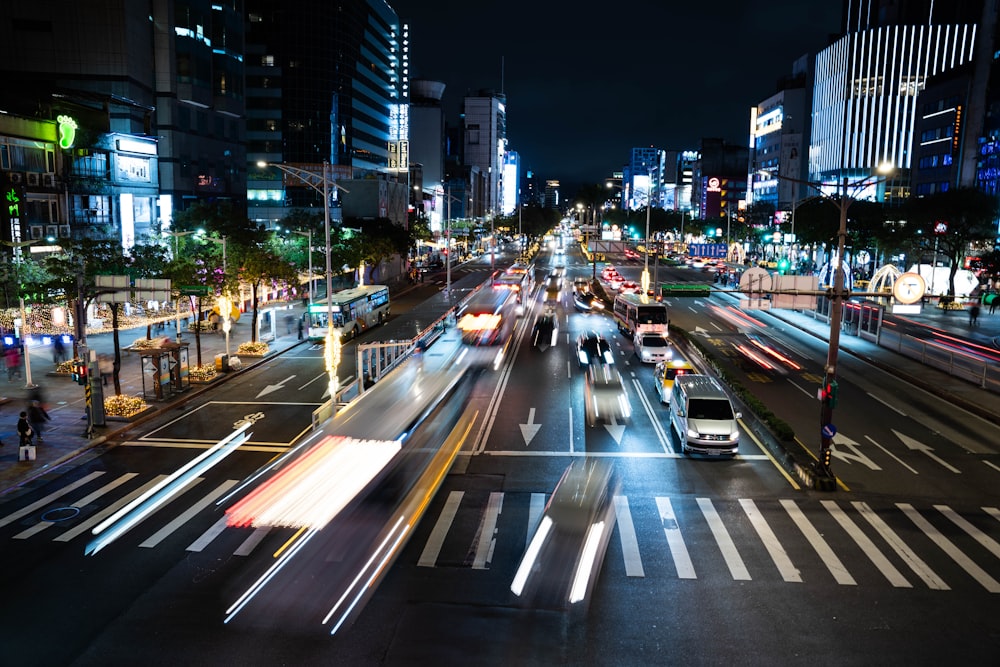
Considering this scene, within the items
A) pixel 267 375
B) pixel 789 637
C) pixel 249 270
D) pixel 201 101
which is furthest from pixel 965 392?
pixel 201 101

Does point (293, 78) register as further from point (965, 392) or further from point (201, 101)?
point (965, 392)

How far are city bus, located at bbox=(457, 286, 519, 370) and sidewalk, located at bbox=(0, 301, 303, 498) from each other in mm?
11323

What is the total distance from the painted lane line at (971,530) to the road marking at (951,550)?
687mm

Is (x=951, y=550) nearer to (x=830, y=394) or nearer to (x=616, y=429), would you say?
(x=830, y=394)

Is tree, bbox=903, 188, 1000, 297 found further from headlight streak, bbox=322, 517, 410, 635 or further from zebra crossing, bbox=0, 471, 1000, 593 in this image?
headlight streak, bbox=322, 517, 410, 635

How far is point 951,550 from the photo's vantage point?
54.0 feet

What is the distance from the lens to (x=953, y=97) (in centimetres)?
10025

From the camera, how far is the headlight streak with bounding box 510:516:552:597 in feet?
47.4

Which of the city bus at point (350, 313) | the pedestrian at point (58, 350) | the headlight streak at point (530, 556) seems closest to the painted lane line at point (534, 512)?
the headlight streak at point (530, 556)

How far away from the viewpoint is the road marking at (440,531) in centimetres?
1572

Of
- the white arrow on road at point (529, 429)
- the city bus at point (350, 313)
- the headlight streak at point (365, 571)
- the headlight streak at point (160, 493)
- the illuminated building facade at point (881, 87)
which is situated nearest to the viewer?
the headlight streak at point (365, 571)

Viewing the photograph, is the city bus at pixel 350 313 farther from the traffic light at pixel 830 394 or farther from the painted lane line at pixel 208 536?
the traffic light at pixel 830 394

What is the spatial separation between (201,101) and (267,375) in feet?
179

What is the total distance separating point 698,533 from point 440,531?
6175mm
